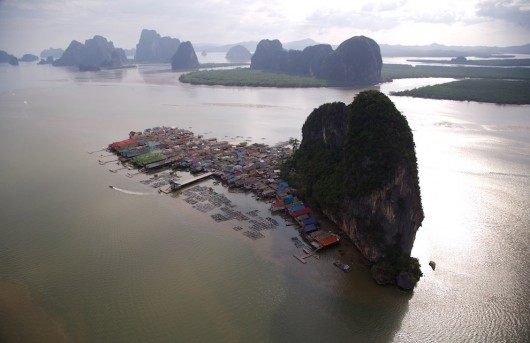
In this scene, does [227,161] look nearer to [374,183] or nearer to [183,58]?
[374,183]

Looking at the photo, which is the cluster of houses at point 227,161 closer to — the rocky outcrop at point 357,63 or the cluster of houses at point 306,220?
the cluster of houses at point 306,220

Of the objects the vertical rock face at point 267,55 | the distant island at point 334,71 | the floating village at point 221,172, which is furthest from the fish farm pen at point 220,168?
the vertical rock face at point 267,55

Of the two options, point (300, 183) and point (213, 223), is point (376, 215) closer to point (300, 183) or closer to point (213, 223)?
point (300, 183)

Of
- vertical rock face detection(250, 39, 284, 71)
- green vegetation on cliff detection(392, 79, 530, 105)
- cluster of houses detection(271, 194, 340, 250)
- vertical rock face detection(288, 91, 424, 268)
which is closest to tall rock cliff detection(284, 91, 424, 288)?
vertical rock face detection(288, 91, 424, 268)

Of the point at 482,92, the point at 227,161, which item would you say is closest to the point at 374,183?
the point at 227,161

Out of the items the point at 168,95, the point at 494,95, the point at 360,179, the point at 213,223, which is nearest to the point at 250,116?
the point at 168,95

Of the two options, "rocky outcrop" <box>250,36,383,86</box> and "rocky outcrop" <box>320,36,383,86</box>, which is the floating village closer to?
"rocky outcrop" <box>320,36,383,86</box>
